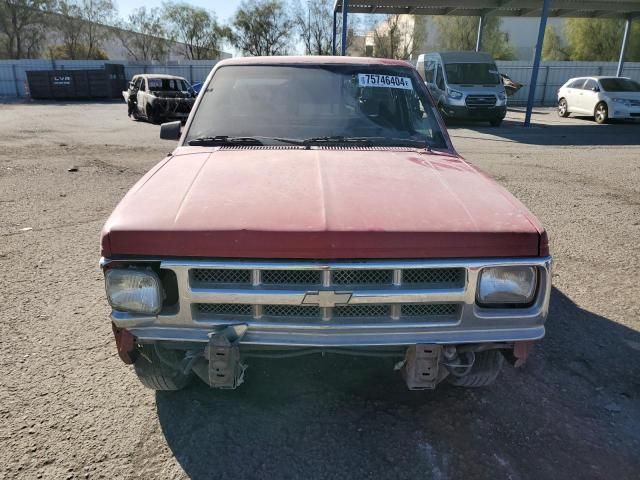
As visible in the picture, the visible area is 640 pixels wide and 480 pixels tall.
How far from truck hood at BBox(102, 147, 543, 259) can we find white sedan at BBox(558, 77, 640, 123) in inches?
712

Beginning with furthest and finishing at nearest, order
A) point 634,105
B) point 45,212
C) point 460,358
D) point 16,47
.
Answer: point 16,47
point 634,105
point 45,212
point 460,358

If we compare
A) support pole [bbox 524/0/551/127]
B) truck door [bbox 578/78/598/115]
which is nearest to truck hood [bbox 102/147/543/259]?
support pole [bbox 524/0/551/127]

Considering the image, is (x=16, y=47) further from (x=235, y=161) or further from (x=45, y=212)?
(x=235, y=161)

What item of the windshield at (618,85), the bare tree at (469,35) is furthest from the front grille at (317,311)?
the bare tree at (469,35)

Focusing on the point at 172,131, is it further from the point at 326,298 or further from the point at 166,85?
the point at 166,85

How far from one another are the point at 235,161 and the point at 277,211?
0.82 meters

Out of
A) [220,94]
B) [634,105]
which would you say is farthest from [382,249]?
[634,105]

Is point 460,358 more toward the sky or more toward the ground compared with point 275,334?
more toward the ground

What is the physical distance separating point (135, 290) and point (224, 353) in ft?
1.53

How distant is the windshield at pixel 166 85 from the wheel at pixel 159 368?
17972 millimetres

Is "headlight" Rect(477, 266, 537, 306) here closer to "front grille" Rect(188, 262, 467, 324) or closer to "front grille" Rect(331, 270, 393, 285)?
"front grille" Rect(188, 262, 467, 324)

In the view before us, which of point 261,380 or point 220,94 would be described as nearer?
point 261,380

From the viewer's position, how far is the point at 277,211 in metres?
2.17

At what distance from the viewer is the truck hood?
2.02m
